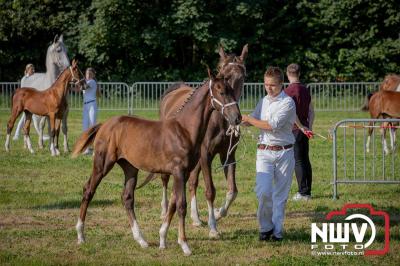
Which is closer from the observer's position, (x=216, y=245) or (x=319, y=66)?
(x=216, y=245)

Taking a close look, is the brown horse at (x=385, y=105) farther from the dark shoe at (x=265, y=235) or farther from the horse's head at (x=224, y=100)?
the horse's head at (x=224, y=100)

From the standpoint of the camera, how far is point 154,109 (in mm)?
30484

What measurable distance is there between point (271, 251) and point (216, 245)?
29.8 inches

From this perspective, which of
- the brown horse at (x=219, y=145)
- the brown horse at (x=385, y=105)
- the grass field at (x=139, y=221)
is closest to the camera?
the grass field at (x=139, y=221)

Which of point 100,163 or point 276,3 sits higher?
point 276,3

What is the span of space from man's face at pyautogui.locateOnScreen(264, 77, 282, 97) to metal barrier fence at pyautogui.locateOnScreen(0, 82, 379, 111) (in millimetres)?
21024

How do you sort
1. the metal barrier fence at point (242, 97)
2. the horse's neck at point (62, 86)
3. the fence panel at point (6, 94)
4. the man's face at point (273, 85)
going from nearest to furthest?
the man's face at point (273, 85)
the horse's neck at point (62, 86)
the metal barrier fence at point (242, 97)
the fence panel at point (6, 94)

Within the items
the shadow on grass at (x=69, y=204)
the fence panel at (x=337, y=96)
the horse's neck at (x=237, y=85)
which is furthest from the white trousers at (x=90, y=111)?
the fence panel at (x=337, y=96)

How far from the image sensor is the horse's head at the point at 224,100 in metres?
8.89

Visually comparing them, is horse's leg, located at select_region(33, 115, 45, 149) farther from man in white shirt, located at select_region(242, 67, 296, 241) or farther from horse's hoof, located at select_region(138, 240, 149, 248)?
man in white shirt, located at select_region(242, 67, 296, 241)

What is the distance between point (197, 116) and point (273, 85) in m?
1.09

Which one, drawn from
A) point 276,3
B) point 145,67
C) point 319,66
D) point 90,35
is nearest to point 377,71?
point 319,66

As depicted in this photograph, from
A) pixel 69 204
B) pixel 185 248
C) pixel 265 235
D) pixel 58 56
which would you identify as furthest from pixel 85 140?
pixel 58 56

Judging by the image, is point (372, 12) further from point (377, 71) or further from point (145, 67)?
point (145, 67)
